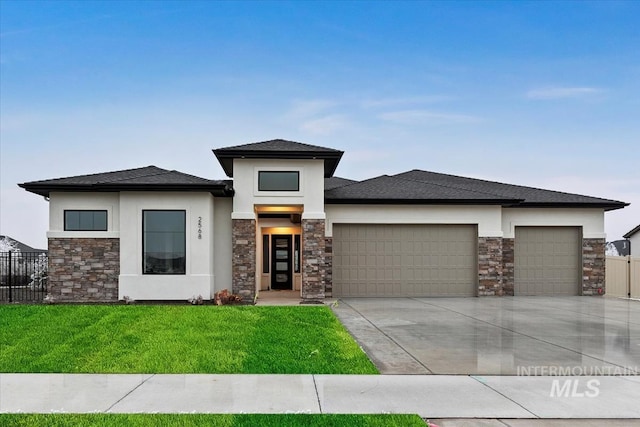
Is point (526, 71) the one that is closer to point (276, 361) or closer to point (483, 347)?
point (483, 347)

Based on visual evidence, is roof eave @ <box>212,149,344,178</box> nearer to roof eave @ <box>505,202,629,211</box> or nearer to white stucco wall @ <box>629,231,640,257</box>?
roof eave @ <box>505,202,629,211</box>

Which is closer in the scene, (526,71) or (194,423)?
(194,423)

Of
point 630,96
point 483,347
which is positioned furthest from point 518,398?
point 630,96

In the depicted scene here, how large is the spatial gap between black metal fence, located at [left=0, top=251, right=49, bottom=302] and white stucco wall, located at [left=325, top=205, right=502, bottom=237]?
1128 centimetres

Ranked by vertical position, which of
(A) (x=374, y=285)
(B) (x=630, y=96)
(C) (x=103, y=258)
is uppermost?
(B) (x=630, y=96)

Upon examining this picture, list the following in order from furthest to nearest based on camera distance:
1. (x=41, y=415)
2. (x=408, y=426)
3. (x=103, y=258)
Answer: (x=103, y=258) → (x=41, y=415) → (x=408, y=426)

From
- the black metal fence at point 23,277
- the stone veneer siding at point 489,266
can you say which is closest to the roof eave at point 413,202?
the stone veneer siding at point 489,266

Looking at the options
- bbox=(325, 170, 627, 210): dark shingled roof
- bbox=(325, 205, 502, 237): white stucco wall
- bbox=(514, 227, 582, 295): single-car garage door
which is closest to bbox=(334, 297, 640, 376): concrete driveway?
bbox=(514, 227, 582, 295): single-car garage door

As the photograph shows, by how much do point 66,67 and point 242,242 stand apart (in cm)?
1201

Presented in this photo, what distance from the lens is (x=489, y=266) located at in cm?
1959

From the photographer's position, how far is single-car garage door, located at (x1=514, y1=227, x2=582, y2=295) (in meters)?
20.7

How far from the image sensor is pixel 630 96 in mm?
23297

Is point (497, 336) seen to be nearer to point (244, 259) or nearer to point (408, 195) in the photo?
point (408, 195)

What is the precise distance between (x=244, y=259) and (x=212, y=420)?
1254 centimetres
